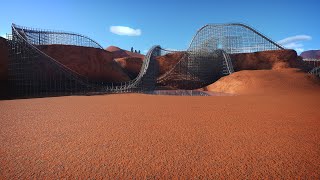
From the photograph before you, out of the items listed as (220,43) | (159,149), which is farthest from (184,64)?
(159,149)

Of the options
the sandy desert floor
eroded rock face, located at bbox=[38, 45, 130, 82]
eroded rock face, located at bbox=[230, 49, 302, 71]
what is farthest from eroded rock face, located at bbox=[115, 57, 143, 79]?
the sandy desert floor

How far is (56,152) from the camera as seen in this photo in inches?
125

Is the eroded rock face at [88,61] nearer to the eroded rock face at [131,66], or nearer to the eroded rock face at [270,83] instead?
the eroded rock face at [131,66]

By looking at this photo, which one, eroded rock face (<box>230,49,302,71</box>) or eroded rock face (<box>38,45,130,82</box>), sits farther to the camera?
eroded rock face (<box>230,49,302,71</box>)

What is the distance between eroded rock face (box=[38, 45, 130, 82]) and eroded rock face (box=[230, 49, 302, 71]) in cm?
1634

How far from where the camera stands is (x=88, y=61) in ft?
80.4

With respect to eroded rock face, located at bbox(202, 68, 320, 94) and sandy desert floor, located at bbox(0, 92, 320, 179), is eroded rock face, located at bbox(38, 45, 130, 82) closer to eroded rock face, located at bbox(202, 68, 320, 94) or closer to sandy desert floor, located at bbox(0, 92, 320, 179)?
eroded rock face, located at bbox(202, 68, 320, 94)

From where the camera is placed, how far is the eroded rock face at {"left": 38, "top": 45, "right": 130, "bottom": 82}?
22.7m

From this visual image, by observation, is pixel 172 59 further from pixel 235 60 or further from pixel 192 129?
pixel 192 129

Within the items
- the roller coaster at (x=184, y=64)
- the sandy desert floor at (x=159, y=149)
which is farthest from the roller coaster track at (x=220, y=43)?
the sandy desert floor at (x=159, y=149)

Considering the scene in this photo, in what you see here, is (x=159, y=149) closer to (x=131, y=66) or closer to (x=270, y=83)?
(x=270, y=83)

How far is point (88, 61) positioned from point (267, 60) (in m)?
22.9

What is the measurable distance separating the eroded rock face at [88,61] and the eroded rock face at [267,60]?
16.3 m

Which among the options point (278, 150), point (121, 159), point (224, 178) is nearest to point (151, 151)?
point (121, 159)
